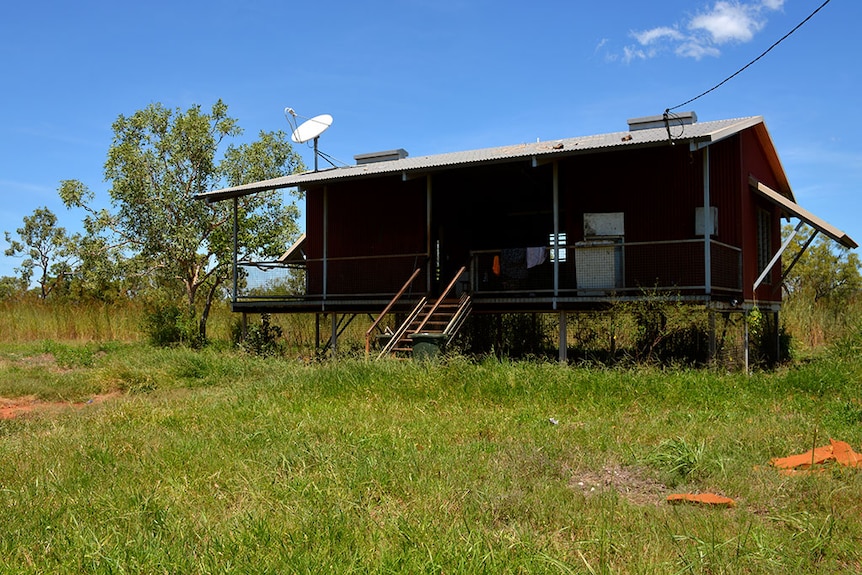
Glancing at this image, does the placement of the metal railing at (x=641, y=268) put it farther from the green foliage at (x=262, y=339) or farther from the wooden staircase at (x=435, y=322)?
the green foliage at (x=262, y=339)

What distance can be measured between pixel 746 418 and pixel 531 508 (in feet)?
14.3

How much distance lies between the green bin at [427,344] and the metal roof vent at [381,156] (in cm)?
878

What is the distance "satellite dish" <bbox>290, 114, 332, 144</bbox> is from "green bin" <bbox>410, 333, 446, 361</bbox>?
8696 mm

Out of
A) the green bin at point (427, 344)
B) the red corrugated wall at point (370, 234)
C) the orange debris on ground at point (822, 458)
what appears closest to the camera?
the orange debris on ground at point (822, 458)

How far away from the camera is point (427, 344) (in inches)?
512

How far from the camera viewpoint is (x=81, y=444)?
295 inches

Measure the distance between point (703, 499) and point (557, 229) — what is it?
8.52 m

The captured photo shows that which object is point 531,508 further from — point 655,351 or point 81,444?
point 655,351

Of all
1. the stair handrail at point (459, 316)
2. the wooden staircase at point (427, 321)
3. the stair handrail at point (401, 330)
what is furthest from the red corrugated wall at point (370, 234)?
the stair handrail at point (459, 316)

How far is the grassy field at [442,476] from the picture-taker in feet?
13.9

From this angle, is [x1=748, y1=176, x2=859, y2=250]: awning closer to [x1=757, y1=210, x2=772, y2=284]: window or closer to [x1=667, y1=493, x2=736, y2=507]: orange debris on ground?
[x1=757, y1=210, x2=772, y2=284]: window

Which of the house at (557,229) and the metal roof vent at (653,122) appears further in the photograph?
the metal roof vent at (653,122)

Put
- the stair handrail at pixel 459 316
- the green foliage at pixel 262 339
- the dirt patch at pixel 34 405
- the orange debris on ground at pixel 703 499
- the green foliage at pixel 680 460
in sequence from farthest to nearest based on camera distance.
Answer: the green foliage at pixel 262 339
the stair handrail at pixel 459 316
the dirt patch at pixel 34 405
the green foliage at pixel 680 460
the orange debris on ground at pixel 703 499

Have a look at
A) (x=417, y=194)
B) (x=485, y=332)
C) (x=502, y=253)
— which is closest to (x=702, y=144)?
(x=502, y=253)
